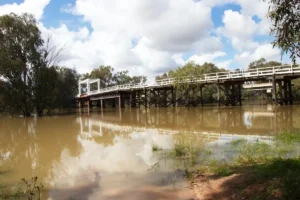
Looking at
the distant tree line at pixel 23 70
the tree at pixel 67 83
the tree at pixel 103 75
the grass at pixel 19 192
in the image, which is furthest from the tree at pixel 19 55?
the tree at pixel 103 75

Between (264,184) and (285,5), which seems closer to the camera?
(264,184)

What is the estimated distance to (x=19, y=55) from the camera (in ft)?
123

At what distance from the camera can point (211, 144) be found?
1027cm

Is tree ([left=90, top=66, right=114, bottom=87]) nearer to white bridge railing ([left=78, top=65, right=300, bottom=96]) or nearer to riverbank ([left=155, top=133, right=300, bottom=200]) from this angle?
white bridge railing ([left=78, top=65, right=300, bottom=96])

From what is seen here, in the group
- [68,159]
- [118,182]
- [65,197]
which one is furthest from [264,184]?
[68,159]

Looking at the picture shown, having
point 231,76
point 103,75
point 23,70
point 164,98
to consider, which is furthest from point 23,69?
point 103,75

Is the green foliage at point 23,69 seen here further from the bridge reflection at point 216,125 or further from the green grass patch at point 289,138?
the green grass patch at point 289,138

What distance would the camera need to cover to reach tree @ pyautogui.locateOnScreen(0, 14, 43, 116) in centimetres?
3591

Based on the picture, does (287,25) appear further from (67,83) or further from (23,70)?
(67,83)

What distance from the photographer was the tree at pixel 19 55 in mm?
35906

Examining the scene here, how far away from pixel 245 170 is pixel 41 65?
124ft

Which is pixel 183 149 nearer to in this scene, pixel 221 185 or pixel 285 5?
pixel 221 185

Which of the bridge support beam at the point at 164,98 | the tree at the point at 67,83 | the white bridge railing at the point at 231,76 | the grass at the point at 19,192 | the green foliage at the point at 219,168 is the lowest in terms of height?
the grass at the point at 19,192

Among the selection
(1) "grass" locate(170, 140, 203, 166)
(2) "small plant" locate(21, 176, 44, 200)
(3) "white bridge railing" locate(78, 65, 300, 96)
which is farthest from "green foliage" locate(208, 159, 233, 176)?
(3) "white bridge railing" locate(78, 65, 300, 96)
